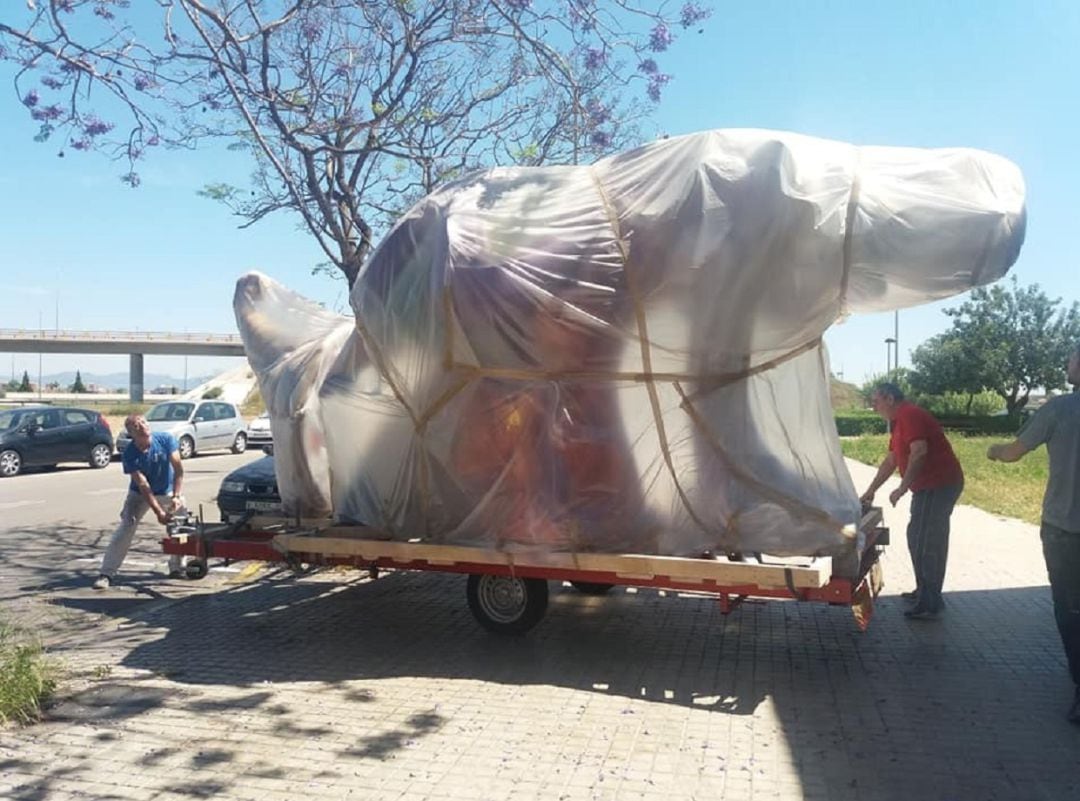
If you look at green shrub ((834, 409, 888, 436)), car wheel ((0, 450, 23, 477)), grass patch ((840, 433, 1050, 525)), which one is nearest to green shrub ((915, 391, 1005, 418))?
green shrub ((834, 409, 888, 436))

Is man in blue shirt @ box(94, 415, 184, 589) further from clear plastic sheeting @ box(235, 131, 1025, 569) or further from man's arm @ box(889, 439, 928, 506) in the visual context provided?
man's arm @ box(889, 439, 928, 506)

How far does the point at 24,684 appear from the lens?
5.37 metres

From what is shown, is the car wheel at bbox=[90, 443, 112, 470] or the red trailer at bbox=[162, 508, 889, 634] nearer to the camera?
the red trailer at bbox=[162, 508, 889, 634]

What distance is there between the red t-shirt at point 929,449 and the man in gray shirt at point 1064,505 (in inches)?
74.0

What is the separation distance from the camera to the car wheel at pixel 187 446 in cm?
2567

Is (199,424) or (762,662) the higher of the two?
(199,424)

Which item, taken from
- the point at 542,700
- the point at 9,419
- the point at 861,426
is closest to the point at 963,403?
the point at 861,426

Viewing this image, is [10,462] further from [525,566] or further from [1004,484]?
[1004,484]

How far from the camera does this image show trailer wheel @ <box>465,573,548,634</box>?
675 cm

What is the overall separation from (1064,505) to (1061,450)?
32 cm

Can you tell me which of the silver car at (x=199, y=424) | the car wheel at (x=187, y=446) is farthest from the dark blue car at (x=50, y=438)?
the car wheel at (x=187, y=446)

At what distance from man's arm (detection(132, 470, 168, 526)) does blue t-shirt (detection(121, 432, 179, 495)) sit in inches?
4.1

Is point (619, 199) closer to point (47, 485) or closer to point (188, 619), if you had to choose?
point (188, 619)

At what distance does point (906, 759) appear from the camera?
4.76 meters
